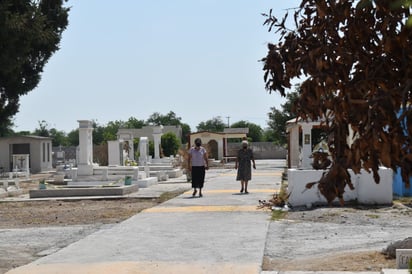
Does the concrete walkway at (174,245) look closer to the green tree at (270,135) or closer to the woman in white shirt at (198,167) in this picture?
the woman in white shirt at (198,167)

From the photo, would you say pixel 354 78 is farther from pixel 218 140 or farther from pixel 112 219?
pixel 218 140

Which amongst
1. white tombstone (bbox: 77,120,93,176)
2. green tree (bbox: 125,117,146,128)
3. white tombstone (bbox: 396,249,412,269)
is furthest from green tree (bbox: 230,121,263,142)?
white tombstone (bbox: 396,249,412,269)

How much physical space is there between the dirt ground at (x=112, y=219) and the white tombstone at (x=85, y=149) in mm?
8183

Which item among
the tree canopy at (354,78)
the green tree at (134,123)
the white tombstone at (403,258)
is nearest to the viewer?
the tree canopy at (354,78)

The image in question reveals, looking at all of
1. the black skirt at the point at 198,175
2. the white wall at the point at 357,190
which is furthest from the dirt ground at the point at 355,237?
the black skirt at the point at 198,175

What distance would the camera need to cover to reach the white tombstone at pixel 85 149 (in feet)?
91.2

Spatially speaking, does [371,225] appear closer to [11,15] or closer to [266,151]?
[11,15]

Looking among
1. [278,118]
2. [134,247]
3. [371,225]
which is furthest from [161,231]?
[278,118]

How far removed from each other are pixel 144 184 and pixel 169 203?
28.9 feet

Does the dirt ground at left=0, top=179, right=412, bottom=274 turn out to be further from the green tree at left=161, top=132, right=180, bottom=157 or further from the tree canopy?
the green tree at left=161, top=132, right=180, bottom=157

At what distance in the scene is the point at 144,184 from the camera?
25.0 metres

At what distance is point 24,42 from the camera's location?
27.3m

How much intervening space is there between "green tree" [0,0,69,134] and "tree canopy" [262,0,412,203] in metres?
23.2

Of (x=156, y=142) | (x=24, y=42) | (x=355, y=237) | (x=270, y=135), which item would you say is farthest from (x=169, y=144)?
(x=355, y=237)
